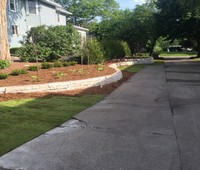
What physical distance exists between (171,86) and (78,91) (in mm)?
3632

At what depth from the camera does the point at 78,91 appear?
8.83 metres

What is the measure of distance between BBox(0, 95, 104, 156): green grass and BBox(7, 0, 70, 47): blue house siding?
19.3 m

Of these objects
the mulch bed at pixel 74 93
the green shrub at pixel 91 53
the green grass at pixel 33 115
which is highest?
the green shrub at pixel 91 53

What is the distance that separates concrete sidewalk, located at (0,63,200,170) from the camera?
11.6ft

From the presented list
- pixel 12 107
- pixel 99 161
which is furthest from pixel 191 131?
pixel 12 107

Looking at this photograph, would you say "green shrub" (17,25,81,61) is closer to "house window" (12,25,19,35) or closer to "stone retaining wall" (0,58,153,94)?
"stone retaining wall" (0,58,153,94)

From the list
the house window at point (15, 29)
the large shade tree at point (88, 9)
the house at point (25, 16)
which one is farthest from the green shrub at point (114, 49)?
the large shade tree at point (88, 9)

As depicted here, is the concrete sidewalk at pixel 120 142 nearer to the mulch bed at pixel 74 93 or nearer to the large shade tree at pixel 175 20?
the mulch bed at pixel 74 93

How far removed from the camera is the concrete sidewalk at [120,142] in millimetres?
3539

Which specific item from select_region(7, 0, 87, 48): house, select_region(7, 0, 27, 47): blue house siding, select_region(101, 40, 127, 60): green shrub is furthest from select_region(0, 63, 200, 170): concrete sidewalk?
select_region(7, 0, 27, 47): blue house siding

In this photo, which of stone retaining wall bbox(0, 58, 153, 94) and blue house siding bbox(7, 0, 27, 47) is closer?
stone retaining wall bbox(0, 58, 153, 94)

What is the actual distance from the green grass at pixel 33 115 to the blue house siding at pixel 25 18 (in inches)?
761

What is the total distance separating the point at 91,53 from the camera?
15.7m

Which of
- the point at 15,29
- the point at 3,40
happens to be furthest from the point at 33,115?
the point at 15,29
